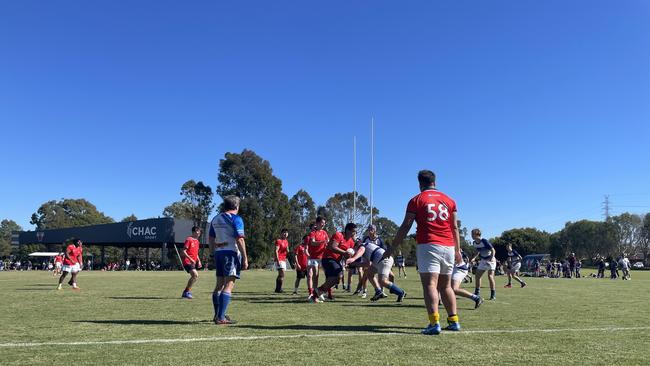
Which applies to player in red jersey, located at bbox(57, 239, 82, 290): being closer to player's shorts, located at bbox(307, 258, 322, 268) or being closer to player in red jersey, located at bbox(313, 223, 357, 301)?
player's shorts, located at bbox(307, 258, 322, 268)

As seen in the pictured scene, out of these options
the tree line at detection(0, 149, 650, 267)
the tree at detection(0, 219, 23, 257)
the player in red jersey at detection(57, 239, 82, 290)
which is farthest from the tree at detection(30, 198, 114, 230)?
the player in red jersey at detection(57, 239, 82, 290)

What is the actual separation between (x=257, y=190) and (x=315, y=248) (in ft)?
182

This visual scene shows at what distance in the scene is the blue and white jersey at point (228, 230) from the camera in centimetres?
759

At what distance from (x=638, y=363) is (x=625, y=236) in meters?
118

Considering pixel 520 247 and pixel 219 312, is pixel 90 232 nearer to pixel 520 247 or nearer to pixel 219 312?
pixel 219 312

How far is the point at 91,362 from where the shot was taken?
467 centimetres

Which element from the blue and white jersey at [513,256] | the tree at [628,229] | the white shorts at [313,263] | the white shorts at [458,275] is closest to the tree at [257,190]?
the blue and white jersey at [513,256]

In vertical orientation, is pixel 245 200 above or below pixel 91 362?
above

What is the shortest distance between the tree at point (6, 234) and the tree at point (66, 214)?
30502 mm

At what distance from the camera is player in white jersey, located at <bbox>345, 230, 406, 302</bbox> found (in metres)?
11.3

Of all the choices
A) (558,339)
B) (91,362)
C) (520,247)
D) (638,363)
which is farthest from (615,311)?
(520,247)

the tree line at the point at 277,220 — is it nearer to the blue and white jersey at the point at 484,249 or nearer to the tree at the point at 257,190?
the tree at the point at 257,190

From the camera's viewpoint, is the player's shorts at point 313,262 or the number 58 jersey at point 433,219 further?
the player's shorts at point 313,262

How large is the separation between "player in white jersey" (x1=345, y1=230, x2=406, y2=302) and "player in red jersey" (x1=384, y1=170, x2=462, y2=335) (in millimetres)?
4273
